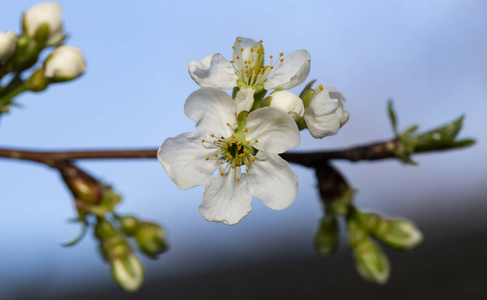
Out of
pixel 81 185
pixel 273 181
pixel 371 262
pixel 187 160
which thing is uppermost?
pixel 81 185

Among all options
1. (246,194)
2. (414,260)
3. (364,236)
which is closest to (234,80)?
(246,194)

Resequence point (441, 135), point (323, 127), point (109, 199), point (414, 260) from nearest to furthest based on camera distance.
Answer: point (323, 127), point (441, 135), point (109, 199), point (414, 260)

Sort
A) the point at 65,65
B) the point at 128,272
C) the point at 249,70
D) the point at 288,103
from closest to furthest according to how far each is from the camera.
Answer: the point at 288,103 → the point at 249,70 → the point at 65,65 → the point at 128,272

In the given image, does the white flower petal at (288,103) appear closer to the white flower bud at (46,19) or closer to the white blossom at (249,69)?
the white blossom at (249,69)

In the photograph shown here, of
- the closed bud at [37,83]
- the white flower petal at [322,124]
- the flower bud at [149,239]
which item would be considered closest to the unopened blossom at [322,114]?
the white flower petal at [322,124]

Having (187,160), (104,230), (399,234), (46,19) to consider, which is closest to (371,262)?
(399,234)

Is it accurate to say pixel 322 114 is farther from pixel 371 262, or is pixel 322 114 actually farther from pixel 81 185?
pixel 81 185

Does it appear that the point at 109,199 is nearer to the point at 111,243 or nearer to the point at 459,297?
the point at 111,243

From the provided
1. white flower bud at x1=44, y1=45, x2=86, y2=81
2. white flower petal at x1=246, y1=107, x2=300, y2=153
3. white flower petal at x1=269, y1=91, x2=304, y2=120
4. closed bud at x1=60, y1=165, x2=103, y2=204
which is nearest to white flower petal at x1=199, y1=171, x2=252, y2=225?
white flower petal at x1=246, y1=107, x2=300, y2=153
